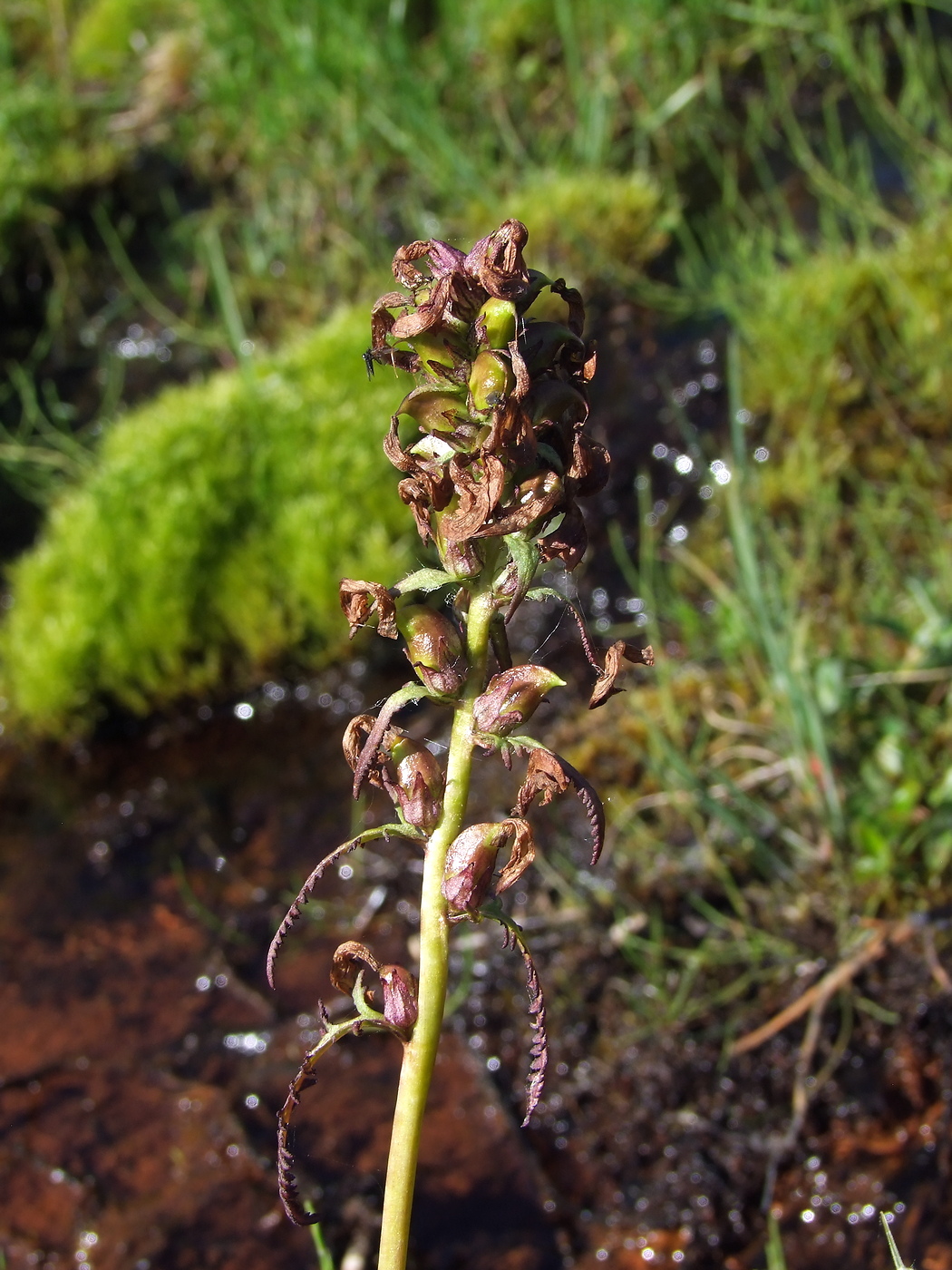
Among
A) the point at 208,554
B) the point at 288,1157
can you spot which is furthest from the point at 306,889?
the point at 208,554

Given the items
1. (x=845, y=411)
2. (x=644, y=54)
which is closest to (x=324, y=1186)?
(x=845, y=411)

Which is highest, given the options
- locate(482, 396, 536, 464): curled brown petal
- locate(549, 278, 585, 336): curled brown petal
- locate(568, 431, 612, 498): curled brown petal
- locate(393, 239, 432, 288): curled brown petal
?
locate(393, 239, 432, 288): curled brown petal

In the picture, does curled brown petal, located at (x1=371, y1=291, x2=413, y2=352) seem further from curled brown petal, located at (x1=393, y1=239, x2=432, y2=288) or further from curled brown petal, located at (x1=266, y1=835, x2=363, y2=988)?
curled brown petal, located at (x1=266, y1=835, x2=363, y2=988)

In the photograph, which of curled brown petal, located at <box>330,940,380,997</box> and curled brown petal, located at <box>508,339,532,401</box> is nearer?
curled brown petal, located at <box>508,339,532,401</box>

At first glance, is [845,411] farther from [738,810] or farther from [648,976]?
[648,976]

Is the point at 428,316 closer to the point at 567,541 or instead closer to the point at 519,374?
Result: the point at 519,374

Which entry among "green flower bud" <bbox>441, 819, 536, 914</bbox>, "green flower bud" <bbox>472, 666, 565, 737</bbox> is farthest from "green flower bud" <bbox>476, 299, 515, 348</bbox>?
"green flower bud" <bbox>441, 819, 536, 914</bbox>
